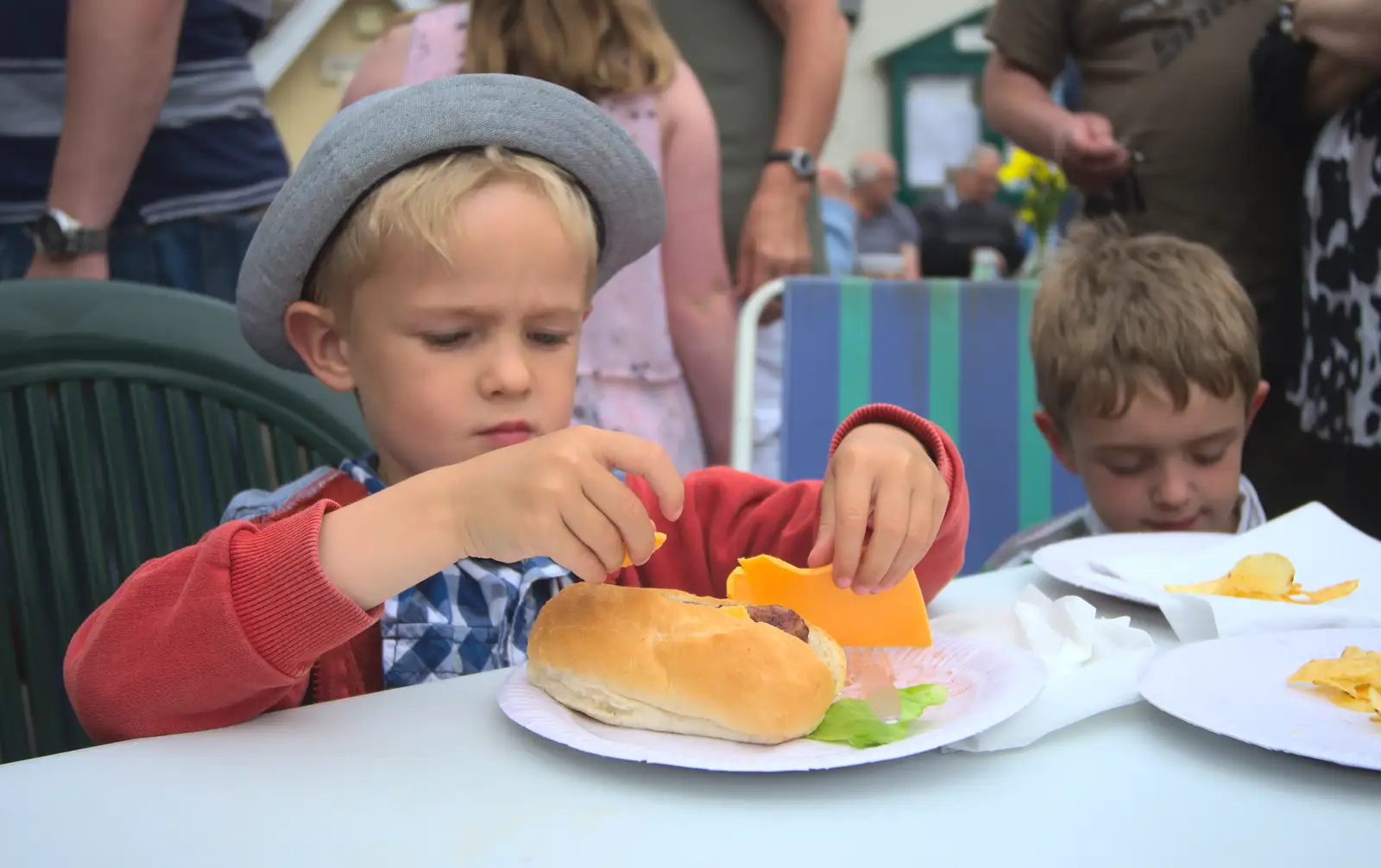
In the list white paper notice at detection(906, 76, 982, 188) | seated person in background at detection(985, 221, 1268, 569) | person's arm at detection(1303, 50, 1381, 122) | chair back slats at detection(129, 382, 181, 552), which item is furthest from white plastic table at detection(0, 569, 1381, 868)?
white paper notice at detection(906, 76, 982, 188)

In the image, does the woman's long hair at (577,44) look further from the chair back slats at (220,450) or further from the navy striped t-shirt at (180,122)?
the chair back slats at (220,450)

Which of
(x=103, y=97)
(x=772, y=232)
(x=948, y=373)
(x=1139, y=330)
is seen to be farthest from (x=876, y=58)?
(x=103, y=97)

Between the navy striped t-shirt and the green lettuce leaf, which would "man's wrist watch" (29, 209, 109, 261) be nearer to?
the navy striped t-shirt

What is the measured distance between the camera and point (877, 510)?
97 cm

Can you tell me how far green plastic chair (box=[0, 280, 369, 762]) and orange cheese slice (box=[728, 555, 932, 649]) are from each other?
74 centimetres

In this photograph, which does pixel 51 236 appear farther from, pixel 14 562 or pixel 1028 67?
pixel 1028 67

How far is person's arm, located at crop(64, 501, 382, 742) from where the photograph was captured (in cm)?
83

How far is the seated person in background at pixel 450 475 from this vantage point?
0.85 meters

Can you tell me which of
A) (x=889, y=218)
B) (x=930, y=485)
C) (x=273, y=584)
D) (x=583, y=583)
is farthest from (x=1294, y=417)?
(x=889, y=218)

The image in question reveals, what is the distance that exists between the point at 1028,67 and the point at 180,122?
1.61m

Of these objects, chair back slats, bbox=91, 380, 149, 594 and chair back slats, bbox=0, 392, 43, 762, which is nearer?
chair back slats, bbox=0, 392, 43, 762

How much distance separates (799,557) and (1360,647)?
576 millimetres

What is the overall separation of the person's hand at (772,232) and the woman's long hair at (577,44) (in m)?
0.37

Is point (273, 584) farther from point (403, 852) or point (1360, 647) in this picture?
point (1360, 647)
